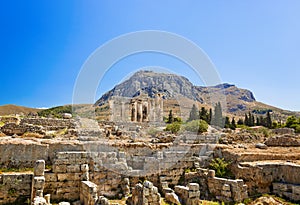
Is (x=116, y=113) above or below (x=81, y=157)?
above

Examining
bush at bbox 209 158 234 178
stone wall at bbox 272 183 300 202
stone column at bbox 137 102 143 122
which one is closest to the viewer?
stone wall at bbox 272 183 300 202

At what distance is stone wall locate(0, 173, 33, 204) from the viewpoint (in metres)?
8.63

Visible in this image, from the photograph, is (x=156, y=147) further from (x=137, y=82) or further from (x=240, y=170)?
(x=137, y=82)

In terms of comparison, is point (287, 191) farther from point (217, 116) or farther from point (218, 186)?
point (217, 116)

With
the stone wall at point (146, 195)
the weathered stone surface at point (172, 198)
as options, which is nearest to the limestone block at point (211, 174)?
the weathered stone surface at point (172, 198)

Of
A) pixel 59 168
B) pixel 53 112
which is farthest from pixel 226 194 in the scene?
pixel 53 112

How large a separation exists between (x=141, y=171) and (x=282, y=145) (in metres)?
12.9

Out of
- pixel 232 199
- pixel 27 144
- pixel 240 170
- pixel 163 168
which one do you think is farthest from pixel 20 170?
pixel 240 170

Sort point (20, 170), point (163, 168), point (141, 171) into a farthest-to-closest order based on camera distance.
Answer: point (163, 168), point (141, 171), point (20, 170)

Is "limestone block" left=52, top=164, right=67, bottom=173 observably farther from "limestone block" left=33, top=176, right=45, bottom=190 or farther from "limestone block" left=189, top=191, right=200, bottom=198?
"limestone block" left=189, top=191, right=200, bottom=198

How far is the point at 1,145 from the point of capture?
32.8ft

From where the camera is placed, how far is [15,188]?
8.79 metres

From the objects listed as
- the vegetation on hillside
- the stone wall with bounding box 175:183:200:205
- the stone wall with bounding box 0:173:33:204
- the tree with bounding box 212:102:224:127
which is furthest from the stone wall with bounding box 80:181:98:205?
the tree with bounding box 212:102:224:127

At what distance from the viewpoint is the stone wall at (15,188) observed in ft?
28.3
